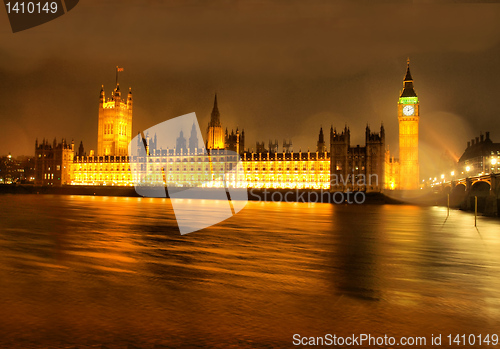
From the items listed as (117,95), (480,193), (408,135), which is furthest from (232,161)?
(480,193)

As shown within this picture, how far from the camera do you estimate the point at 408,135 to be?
89.6m

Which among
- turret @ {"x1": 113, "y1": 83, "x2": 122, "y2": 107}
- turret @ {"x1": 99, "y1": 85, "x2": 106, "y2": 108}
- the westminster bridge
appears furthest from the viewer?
turret @ {"x1": 99, "y1": 85, "x2": 106, "y2": 108}

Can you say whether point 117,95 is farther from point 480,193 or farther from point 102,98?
point 480,193

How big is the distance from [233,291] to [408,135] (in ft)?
288

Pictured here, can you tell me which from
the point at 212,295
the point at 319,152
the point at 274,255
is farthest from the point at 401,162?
the point at 212,295

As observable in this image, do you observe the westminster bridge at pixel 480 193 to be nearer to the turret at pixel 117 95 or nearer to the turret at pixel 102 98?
the turret at pixel 117 95

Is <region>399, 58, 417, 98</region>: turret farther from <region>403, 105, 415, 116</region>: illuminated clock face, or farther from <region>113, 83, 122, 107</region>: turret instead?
<region>113, 83, 122, 107</region>: turret

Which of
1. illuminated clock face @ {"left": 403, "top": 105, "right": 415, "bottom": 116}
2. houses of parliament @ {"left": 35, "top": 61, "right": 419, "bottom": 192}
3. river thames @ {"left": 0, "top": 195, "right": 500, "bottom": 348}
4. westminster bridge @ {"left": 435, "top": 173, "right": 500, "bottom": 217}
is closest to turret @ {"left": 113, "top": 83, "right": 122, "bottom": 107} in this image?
houses of parliament @ {"left": 35, "top": 61, "right": 419, "bottom": 192}

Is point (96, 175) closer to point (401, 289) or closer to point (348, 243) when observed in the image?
point (348, 243)

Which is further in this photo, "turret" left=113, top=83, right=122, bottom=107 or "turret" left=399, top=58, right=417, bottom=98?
"turret" left=113, top=83, right=122, bottom=107

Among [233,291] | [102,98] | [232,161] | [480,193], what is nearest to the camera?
→ [233,291]

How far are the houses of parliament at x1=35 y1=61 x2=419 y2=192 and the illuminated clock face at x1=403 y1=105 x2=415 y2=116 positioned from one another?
0.20 meters

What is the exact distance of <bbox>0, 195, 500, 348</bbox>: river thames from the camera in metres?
6.75

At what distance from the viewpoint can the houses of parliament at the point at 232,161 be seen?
3083 inches
